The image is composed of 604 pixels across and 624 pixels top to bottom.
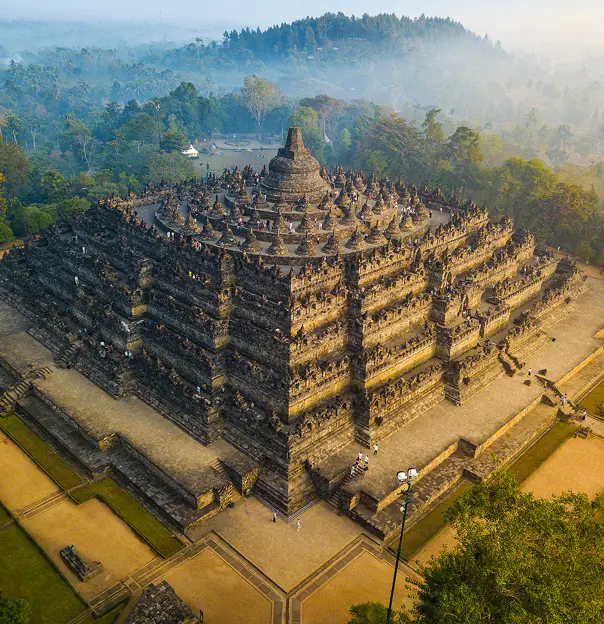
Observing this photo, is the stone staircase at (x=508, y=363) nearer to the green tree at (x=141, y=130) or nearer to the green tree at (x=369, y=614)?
the green tree at (x=369, y=614)

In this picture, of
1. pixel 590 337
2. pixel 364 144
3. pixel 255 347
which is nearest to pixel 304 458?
pixel 255 347

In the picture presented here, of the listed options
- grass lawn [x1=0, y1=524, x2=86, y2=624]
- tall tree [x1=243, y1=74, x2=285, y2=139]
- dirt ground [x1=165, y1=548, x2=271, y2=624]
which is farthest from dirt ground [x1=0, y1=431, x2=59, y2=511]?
tall tree [x1=243, y1=74, x2=285, y2=139]

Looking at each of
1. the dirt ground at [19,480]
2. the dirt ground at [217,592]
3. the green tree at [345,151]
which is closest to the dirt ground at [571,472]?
the dirt ground at [217,592]

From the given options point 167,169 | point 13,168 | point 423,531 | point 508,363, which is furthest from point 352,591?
point 13,168

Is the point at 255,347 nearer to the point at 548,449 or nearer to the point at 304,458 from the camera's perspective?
the point at 304,458

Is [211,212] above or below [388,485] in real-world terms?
above

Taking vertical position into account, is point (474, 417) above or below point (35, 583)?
above

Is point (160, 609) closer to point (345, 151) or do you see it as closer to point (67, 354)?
point (67, 354)
